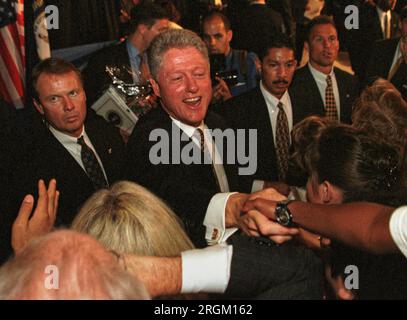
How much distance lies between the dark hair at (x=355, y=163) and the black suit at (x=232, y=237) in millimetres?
354

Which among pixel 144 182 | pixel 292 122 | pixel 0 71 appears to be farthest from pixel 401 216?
pixel 0 71

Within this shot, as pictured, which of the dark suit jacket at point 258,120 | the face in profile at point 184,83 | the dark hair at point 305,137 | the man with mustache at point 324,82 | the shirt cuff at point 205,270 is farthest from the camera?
the man with mustache at point 324,82

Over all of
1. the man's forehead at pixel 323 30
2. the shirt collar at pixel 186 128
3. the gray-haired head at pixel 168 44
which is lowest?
the shirt collar at pixel 186 128

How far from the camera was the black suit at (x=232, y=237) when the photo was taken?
128 cm

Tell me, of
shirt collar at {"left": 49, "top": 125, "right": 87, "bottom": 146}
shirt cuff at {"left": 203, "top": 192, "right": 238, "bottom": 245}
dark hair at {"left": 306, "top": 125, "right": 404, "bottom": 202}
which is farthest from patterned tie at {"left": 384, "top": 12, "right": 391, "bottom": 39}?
shirt cuff at {"left": 203, "top": 192, "right": 238, "bottom": 245}

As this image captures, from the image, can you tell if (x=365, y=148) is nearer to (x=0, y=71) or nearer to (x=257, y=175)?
(x=257, y=175)

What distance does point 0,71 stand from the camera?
336 centimetres

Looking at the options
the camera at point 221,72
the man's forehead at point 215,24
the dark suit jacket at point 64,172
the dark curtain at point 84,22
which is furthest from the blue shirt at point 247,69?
the dark suit jacket at point 64,172

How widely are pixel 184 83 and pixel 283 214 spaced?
79cm

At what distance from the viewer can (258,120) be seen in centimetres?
341

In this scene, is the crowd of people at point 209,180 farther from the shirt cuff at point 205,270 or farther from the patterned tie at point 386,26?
the patterned tie at point 386,26

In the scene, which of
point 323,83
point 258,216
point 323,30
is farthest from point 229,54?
Result: point 258,216

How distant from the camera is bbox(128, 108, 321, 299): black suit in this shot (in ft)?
4.20

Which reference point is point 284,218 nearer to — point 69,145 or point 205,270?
point 205,270
